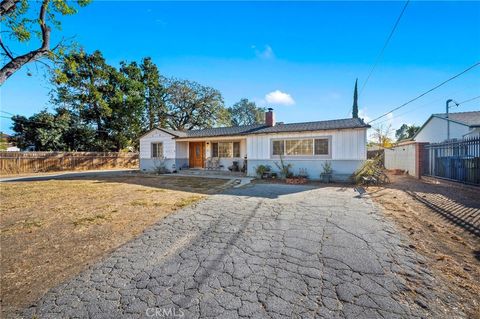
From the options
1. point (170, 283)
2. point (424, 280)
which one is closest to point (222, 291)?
point (170, 283)

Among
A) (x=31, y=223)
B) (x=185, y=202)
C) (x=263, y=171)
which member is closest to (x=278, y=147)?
(x=263, y=171)

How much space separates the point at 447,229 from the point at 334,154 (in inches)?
290

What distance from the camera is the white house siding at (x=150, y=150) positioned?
1709 centimetres

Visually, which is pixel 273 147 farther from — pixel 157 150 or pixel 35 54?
pixel 35 54

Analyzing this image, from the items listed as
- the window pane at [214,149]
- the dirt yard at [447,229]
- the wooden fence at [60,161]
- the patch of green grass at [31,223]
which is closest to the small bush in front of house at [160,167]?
the window pane at [214,149]

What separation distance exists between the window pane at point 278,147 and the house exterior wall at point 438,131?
1328 centimetres

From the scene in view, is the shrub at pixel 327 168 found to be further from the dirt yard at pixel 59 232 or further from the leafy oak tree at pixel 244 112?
the leafy oak tree at pixel 244 112

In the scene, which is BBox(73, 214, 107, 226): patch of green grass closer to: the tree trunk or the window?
the tree trunk

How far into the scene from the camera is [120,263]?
3.22 metres

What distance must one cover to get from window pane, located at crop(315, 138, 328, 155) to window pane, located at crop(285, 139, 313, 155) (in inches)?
13.2

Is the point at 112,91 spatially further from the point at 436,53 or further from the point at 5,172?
the point at 436,53

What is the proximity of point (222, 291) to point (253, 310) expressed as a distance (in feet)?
1.54

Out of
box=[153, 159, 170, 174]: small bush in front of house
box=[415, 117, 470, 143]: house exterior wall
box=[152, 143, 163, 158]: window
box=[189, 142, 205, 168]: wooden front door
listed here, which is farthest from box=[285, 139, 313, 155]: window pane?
box=[415, 117, 470, 143]: house exterior wall

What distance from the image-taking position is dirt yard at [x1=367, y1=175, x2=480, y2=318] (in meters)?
2.71
